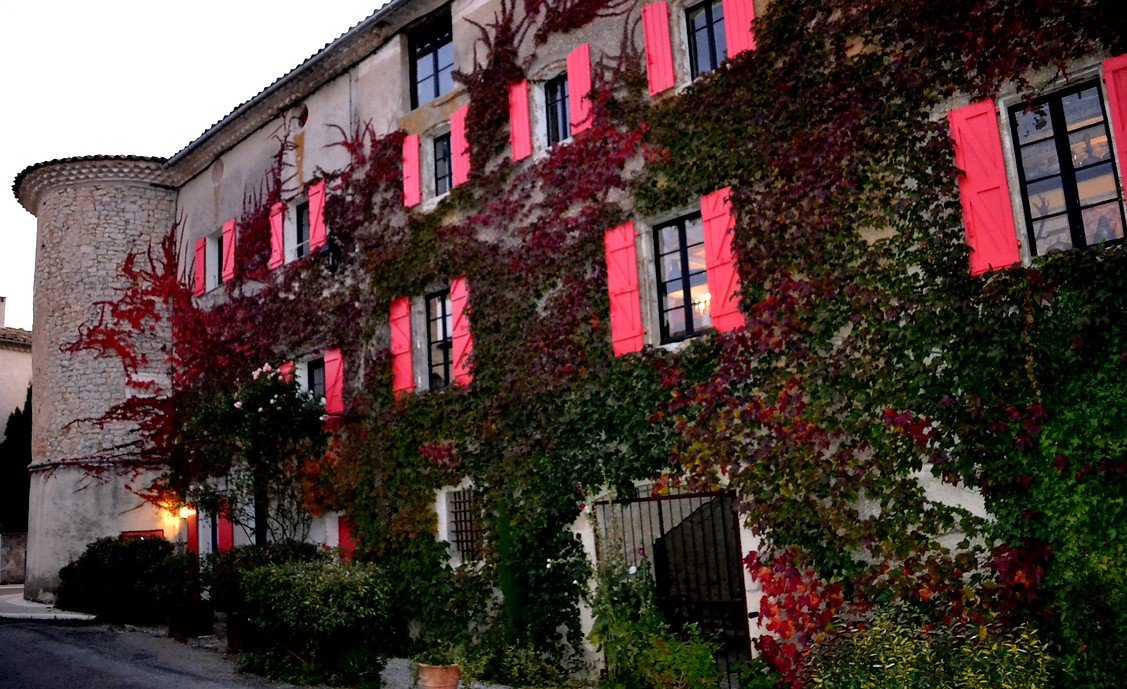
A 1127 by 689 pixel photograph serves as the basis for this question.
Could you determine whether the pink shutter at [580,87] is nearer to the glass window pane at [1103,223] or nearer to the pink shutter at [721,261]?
the pink shutter at [721,261]

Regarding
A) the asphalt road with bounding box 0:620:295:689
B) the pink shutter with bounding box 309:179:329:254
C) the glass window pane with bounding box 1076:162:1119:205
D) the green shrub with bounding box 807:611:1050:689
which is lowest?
the asphalt road with bounding box 0:620:295:689

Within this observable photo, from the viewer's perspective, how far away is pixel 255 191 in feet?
51.4

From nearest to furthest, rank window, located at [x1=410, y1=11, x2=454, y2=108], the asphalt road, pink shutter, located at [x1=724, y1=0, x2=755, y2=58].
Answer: pink shutter, located at [x1=724, y1=0, x2=755, y2=58] < the asphalt road < window, located at [x1=410, y1=11, x2=454, y2=108]

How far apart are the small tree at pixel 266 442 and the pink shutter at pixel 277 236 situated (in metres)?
2.51

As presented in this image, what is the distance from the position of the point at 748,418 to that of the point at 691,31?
4.55 meters

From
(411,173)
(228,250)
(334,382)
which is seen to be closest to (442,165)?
(411,173)

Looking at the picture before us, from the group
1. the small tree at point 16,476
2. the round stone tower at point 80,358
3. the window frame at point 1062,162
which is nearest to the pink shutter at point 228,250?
the round stone tower at point 80,358

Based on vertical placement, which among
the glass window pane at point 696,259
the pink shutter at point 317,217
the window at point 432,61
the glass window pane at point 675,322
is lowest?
the glass window pane at point 675,322

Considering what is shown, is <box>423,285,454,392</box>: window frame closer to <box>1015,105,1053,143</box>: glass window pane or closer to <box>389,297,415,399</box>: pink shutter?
<box>389,297,415,399</box>: pink shutter

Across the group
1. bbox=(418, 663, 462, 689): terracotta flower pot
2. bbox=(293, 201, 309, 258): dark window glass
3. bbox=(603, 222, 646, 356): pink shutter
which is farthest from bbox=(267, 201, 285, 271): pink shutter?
bbox=(418, 663, 462, 689): terracotta flower pot

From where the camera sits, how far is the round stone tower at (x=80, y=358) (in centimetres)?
1681

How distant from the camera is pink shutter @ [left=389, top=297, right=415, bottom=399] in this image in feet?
39.6

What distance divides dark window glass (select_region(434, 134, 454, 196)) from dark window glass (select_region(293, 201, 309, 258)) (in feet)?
11.0

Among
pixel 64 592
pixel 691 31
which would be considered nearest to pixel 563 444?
pixel 691 31
